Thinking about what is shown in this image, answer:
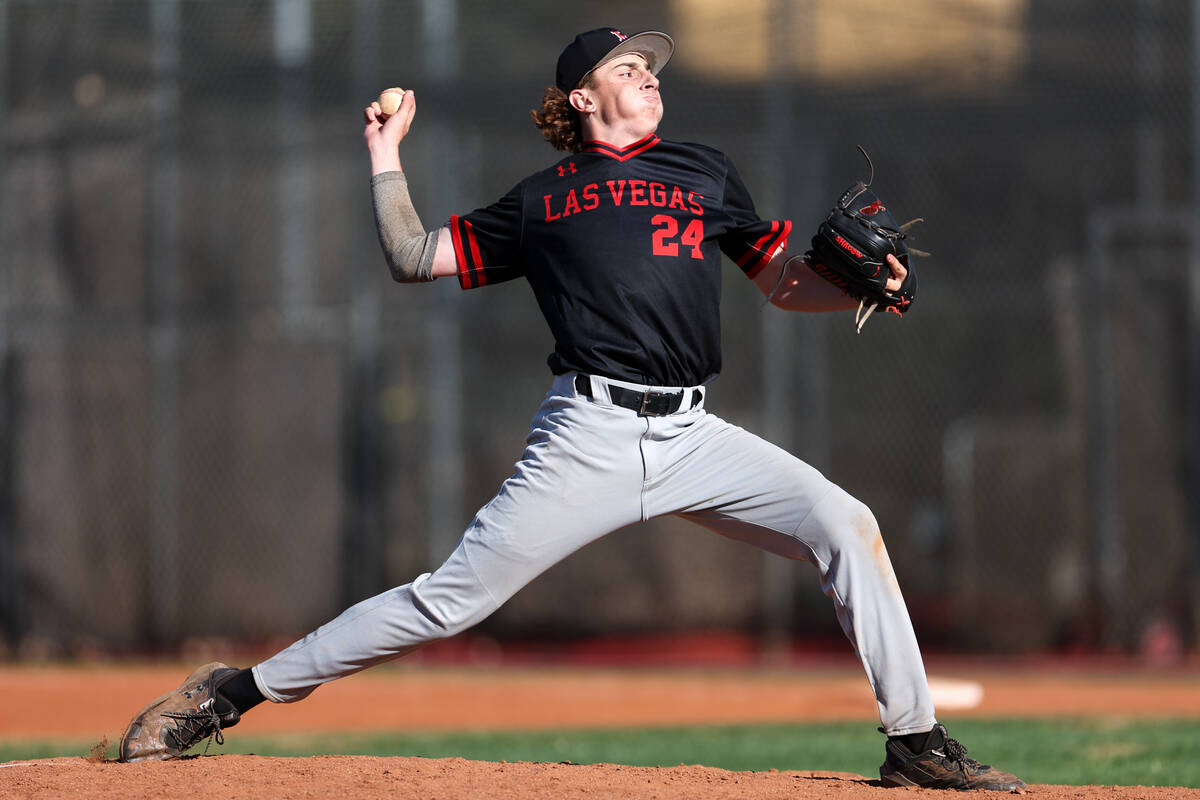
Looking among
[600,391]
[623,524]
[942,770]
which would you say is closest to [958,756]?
[942,770]

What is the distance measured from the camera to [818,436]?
1052cm

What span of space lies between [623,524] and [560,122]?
3.91 ft

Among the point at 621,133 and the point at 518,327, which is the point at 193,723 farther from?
the point at 518,327

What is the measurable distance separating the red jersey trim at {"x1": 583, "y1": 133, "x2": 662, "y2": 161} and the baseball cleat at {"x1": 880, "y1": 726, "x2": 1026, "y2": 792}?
1.71 m

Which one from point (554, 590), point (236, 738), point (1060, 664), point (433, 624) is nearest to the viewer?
point (433, 624)

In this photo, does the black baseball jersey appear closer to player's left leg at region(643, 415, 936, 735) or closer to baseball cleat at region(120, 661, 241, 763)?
player's left leg at region(643, 415, 936, 735)

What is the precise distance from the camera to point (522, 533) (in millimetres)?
3729

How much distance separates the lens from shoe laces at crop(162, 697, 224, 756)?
396 cm

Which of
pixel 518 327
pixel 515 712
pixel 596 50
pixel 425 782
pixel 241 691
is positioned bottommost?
pixel 515 712

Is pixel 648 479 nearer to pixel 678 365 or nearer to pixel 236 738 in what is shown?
pixel 678 365

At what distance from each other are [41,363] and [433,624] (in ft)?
28.7

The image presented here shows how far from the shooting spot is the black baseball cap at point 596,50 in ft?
13.4

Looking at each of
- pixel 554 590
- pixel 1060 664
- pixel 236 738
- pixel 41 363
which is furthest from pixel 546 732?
pixel 41 363

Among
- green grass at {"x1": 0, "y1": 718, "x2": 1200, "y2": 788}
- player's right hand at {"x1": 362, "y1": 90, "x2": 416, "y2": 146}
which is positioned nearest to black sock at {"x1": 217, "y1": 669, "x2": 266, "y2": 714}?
player's right hand at {"x1": 362, "y1": 90, "x2": 416, "y2": 146}
